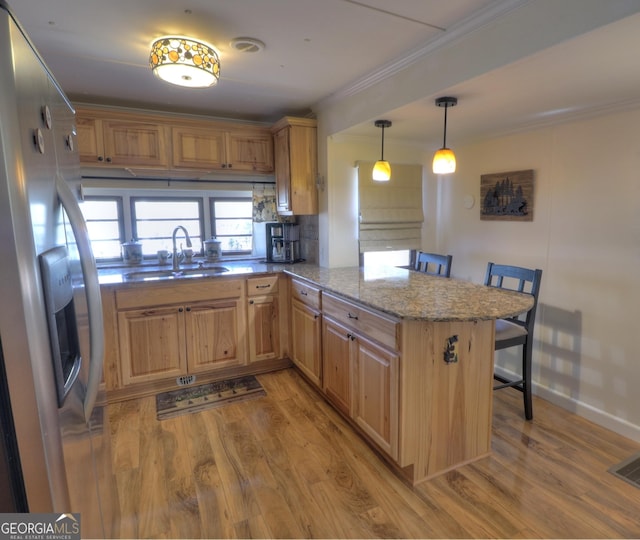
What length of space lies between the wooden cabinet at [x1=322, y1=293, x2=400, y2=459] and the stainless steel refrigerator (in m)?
1.31

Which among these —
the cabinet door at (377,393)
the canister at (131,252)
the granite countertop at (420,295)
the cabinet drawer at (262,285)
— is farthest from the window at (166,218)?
the cabinet door at (377,393)

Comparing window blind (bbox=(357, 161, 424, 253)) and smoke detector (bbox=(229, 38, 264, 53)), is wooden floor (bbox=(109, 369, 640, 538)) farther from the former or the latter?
smoke detector (bbox=(229, 38, 264, 53))

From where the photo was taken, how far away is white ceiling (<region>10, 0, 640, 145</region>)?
64.4 inches

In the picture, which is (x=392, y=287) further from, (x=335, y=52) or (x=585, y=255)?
(x=335, y=52)

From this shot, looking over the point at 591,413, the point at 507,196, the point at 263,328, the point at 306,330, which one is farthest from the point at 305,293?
the point at 591,413

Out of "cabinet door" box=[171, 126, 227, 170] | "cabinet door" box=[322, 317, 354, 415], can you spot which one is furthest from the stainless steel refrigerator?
"cabinet door" box=[171, 126, 227, 170]

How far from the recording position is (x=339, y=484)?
192 cm

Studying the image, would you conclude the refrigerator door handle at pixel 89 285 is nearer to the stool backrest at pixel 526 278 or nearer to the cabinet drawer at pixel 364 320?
the cabinet drawer at pixel 364 320

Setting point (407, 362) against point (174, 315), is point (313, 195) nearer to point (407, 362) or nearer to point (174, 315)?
point (174, 315)

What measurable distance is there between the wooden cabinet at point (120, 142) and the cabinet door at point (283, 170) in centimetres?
94

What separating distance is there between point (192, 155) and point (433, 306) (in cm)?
239

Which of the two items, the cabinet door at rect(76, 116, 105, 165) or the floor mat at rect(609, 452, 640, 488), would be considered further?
the cabinet door at rect(76, 116, 105, 165)

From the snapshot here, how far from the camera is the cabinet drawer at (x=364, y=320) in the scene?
6.08ft

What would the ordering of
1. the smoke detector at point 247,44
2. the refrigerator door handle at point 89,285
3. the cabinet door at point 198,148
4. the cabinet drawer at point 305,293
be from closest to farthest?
the refrigerator door handle at point 89,285 < the smoke detector at point 247,44 < the cabinet drawer at point 305,293 < the cabinet door at point 198,148
